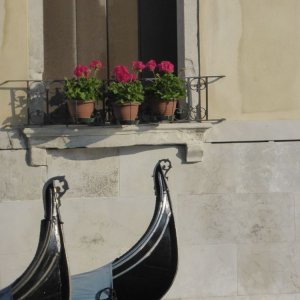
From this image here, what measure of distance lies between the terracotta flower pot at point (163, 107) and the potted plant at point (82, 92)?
0.43 m

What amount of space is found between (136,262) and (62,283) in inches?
23.8

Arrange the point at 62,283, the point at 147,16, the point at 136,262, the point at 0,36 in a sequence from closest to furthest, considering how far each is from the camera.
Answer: the point at 62,283 < the point at 136,262 < the point at 0,36 < the point at 147,16

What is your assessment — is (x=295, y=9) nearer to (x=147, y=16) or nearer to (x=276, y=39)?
(x=276, y=39)

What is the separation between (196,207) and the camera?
767cm

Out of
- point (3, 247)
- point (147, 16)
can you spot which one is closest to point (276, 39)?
point (147, 16)

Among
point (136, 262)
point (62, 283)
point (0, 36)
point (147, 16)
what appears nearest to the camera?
point (62, 283)

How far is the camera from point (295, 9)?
7.66 m

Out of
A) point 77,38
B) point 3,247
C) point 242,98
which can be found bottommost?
point 3,247

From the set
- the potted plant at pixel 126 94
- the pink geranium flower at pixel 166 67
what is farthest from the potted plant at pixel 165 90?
the potted plant at pixel 126 94

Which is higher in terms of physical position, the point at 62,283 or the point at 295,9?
the point at 295,9

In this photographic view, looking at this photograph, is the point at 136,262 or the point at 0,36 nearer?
the point at 136,262

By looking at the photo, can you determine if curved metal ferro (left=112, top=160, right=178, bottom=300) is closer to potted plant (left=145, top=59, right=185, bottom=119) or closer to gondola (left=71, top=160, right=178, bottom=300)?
gondola (left=71, top=160, right=178, bottom=300)

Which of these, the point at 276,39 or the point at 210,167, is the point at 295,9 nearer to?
the point at 276,39

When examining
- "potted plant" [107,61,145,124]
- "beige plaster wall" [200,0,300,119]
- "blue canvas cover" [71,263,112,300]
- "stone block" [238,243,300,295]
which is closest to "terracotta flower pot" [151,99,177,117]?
"potted plant" [107,61,145,124]
